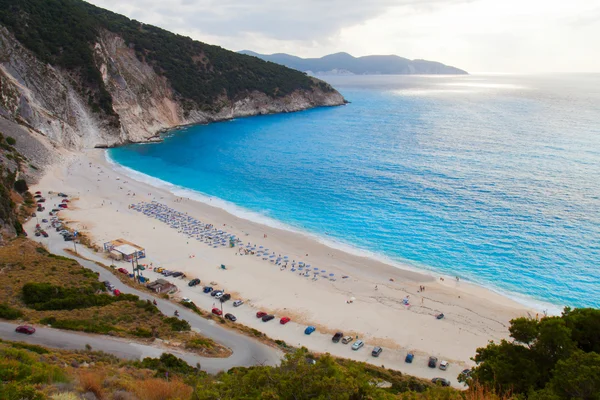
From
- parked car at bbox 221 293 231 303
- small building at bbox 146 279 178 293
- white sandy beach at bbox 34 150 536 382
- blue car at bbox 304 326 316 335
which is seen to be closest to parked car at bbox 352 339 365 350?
white sandy beach at bbox 34 150 536 382

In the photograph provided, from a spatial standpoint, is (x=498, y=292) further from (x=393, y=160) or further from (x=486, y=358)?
(x=393, y=160)

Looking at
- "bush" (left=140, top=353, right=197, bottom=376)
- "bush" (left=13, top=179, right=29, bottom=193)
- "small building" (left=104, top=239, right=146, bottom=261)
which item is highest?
"bush" (left=13, top=179, right=29, bottom=193)

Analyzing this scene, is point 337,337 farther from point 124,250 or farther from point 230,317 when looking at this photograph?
point 124,250

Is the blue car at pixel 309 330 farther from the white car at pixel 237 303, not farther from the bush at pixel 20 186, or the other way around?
the bush at pixel 20 186

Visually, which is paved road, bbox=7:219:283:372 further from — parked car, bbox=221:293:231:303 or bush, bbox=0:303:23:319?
parked car, bbox=221:293:231:303

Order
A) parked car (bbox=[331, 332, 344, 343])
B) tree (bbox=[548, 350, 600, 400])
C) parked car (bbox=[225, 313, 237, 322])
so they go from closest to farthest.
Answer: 1. tree (bbox=[548, 350, 600, 400])
2. parked car (bbox=[331, 332, 344, 343])
3. parked car (bbox=[225, 313, 237, 322])
